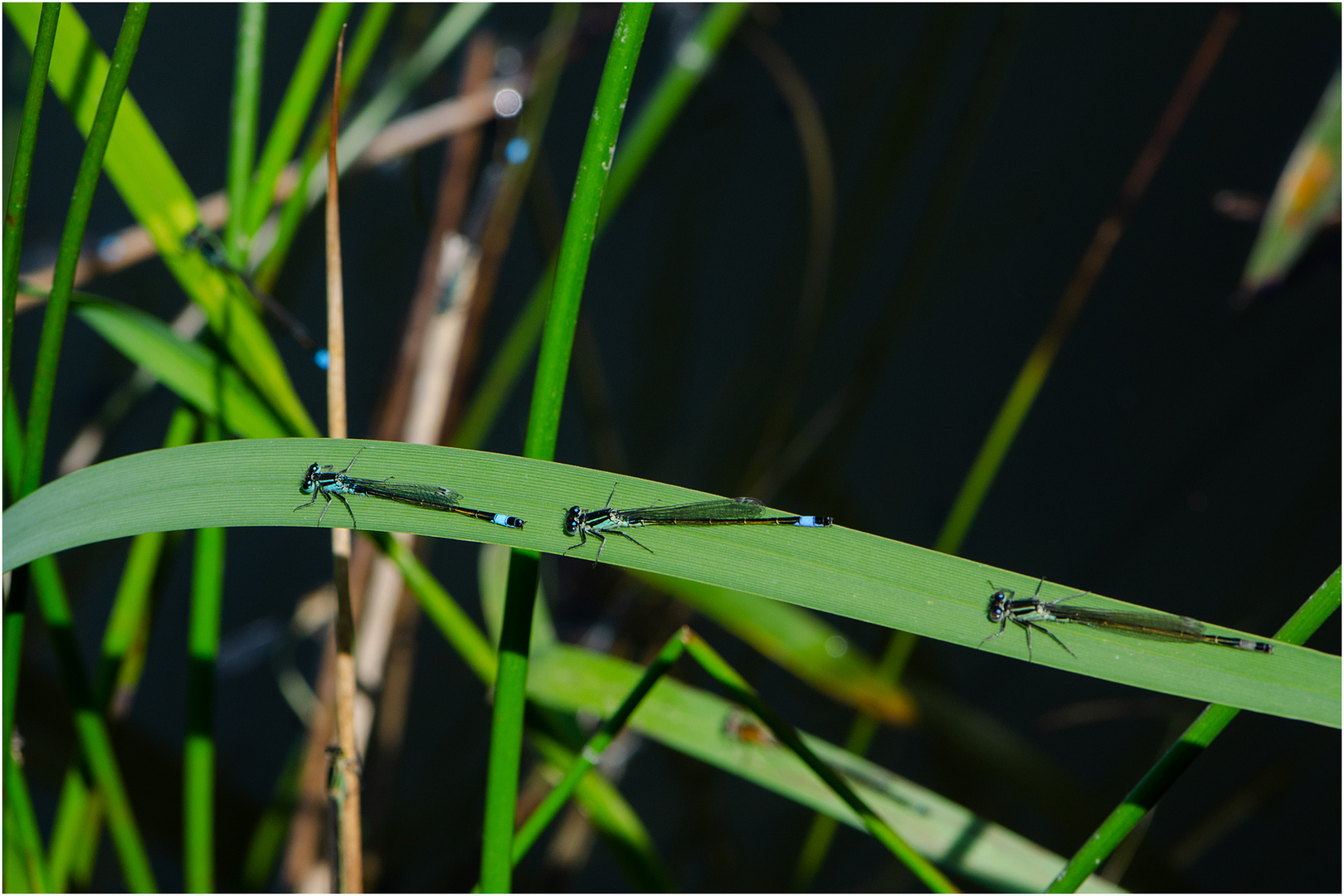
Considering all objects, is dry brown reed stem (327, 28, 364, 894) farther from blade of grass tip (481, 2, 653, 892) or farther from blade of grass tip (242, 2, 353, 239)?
blade of grass tip (481, 2, 653, 892)

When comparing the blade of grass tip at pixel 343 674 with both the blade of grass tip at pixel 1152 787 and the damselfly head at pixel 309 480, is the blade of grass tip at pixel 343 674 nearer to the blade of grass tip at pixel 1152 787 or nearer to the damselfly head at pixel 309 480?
the damselfly head at pixel 309 480

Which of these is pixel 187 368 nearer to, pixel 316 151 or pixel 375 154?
pixel 316 151

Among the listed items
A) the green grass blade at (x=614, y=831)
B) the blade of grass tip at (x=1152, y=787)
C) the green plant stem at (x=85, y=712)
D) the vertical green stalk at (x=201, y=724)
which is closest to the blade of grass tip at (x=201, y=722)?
the vertical green stalk at (x=201, y=724)

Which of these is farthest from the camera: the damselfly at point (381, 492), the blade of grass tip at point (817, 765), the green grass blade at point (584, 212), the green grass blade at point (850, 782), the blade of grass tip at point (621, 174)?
the blade of grass tip at point (621, 174)

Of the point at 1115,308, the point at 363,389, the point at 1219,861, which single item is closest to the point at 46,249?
the point at 363,389

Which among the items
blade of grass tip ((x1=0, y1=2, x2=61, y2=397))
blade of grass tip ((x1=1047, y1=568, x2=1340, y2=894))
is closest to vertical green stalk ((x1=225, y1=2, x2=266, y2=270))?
blade of grass tip ((x1=0, y1=2, x2=61, y2=397))

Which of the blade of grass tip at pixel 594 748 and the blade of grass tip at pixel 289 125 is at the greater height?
the blade of grass tip at pixel 289 125

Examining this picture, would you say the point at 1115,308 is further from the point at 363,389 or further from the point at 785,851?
the point at 363,389
